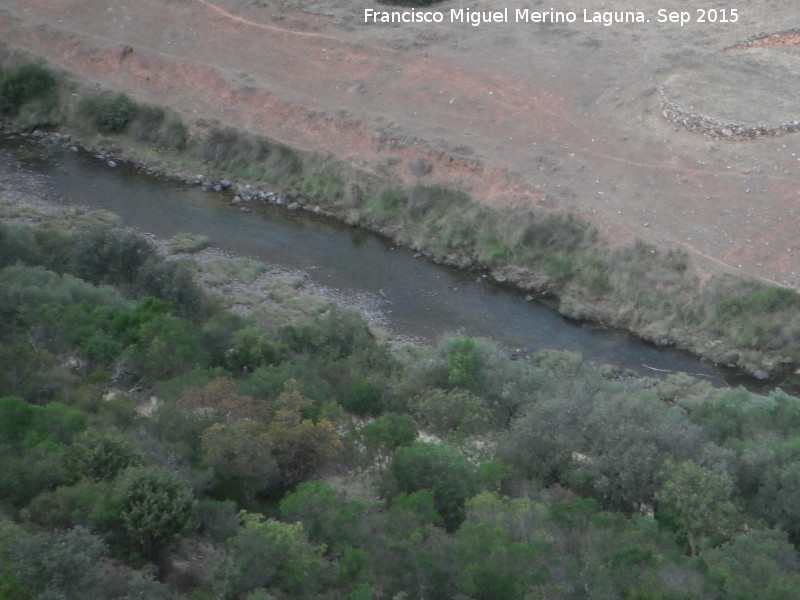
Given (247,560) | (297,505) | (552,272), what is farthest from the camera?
(552,272)

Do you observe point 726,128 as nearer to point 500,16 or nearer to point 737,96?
point 737,96

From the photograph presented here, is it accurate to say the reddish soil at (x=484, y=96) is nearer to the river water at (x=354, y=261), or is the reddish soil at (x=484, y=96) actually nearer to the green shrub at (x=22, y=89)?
the green shrub at (x=22, y=89)

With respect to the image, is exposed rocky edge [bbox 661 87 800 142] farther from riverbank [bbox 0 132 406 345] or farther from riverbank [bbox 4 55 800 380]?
riverbank [bbox 0 132 406 345]

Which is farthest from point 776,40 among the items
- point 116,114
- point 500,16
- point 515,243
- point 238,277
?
point 116,114

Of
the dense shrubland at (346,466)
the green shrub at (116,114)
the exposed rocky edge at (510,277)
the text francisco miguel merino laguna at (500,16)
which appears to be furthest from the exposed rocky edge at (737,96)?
the green shrub at (116,114)

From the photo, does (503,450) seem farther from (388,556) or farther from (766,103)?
(766,103)

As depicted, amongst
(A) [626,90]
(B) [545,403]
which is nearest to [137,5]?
(A) [626,90]
